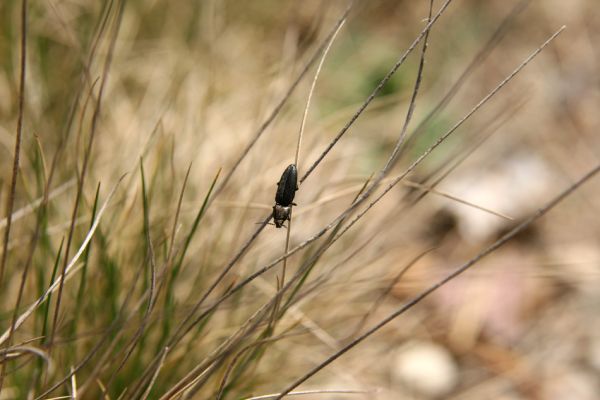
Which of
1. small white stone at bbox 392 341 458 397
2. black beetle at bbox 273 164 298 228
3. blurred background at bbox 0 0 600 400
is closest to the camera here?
black beetle at bbox 273 164 298 228

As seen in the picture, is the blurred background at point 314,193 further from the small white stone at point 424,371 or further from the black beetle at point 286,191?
the black beetle at point 286,191

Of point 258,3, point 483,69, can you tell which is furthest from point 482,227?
point 258,3

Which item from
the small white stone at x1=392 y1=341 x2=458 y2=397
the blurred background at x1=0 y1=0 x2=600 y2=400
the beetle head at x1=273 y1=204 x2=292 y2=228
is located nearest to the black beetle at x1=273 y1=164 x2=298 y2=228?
the beetle head at x1=273 y1=204 x2=292 y2=228

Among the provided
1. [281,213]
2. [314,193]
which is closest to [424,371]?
[314,193]

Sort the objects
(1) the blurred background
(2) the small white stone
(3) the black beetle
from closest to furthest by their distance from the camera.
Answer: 1. (3) the black beetle
2. (1) the blurred background
3. (2) the small white stone

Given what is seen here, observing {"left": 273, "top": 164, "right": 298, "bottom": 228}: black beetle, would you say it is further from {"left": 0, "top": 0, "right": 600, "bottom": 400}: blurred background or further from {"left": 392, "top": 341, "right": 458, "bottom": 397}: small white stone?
{"left": 392, "top": 341, "right": 458, "bottom": 397}: small white stone

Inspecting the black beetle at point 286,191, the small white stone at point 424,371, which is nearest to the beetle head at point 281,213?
the black beetle at point 286,191
